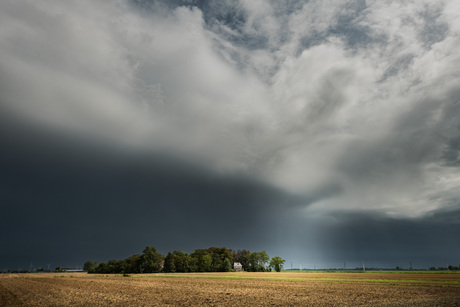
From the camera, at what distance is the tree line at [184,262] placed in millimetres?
157625

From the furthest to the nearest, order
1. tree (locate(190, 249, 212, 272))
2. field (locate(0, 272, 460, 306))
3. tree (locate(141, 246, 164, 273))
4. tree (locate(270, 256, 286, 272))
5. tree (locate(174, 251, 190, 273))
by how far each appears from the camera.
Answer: tree (locate(270, 256, 286, 272)), tree (locate(190, 249, 212, 272)), tree (locate(174, 251, 190, 273)), tree (locate(141, 246, 164, 273)), field (locate(0, 272, 460, 306))

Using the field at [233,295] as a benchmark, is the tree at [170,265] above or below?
below

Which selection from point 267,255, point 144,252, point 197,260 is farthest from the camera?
point 267,255

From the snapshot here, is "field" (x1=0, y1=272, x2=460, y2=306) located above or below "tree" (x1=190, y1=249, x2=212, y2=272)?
above

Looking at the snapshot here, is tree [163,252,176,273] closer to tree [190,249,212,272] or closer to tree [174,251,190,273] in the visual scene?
tree [174,251,190,273]

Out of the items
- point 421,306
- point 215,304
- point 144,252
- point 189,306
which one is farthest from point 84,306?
point 144,252

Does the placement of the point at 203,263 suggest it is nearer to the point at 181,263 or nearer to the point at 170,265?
the point at 181,263

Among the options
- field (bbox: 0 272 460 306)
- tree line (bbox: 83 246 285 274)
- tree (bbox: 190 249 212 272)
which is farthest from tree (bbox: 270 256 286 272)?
field (bbox: 0 272 460 306)

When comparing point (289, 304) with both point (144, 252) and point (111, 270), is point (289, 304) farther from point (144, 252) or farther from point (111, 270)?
point (111, 270)

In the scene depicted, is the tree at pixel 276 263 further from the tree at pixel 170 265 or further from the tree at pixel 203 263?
the tree at pixel 170 265

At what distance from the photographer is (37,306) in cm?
2644

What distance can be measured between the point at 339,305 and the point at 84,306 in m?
26.0

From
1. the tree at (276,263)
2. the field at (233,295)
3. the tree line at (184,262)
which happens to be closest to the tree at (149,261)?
the tree line at (184,262)

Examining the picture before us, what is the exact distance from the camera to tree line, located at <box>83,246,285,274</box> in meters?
158
